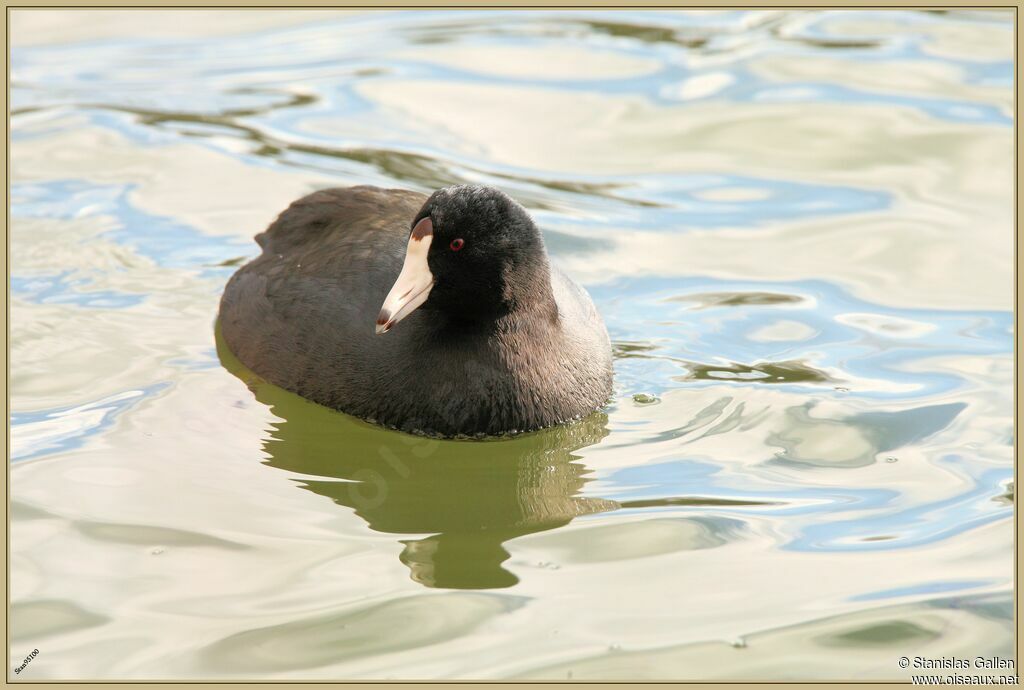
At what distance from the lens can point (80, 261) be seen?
25.8ft

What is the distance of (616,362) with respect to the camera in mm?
6871

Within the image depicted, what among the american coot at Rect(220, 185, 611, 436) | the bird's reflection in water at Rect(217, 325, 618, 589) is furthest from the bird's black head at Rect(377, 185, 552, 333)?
the bird's reflection in water at Rect(217, 325, 618, 589)

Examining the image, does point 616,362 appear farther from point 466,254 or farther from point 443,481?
point 443,481

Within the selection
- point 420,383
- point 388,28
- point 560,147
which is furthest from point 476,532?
point 388,28

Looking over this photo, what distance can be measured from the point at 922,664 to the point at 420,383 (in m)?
2.42

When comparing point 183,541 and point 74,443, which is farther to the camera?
point 74,443

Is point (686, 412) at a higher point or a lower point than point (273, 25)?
lower

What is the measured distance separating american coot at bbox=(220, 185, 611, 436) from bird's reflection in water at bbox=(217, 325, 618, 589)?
3.2 inches

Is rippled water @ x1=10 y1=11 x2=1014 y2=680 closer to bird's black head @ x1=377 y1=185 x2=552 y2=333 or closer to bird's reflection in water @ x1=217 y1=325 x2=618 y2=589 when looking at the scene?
bird's reflection in water @ x1=217 y1=325 x2=618 y2=589

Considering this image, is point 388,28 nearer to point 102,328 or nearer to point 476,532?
point 102,328

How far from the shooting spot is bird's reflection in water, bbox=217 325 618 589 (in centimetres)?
521

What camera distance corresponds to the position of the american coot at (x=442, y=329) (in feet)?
19.4

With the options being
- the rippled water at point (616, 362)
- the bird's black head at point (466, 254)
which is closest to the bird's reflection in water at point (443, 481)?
the rippled water at point (616, 362)

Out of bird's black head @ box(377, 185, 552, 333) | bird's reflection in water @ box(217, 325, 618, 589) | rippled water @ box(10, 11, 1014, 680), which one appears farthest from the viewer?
bird's black head @ box(377, 185, 552, 333)
